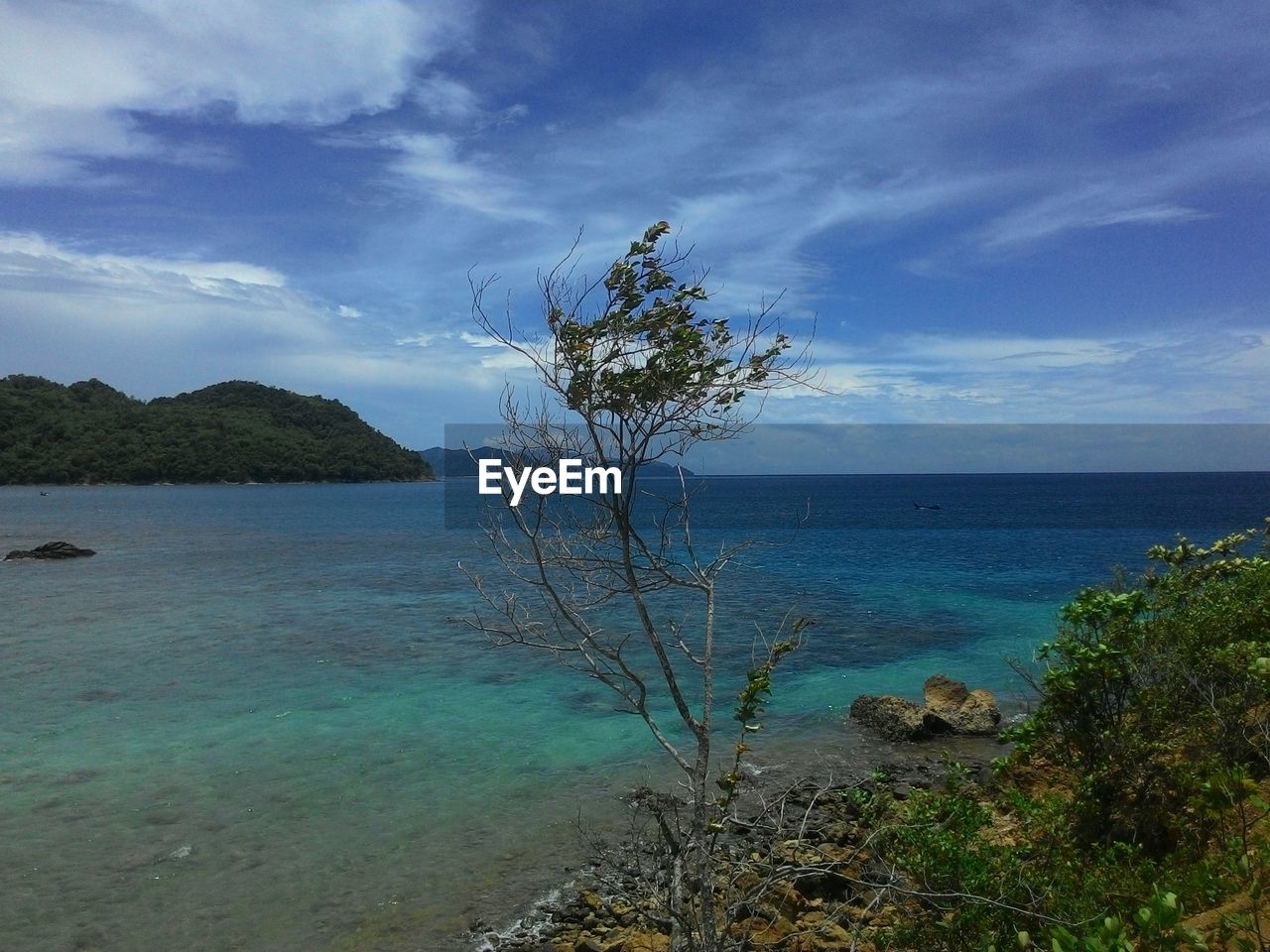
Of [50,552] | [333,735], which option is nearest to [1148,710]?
[333,735]

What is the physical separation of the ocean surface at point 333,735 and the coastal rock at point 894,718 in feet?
1.84

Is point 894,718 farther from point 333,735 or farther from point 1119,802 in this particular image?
point 333,735

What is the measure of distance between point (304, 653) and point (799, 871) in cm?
1815

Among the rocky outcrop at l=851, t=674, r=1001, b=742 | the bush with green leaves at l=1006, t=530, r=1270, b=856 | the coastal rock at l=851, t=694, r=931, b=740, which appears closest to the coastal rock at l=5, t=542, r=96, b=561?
the rocky outcrop at l=851, t=674, r=1001, b=742

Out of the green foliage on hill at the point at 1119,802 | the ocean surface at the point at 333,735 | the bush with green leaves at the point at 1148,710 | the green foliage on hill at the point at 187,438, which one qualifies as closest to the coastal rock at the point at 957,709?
the ocean surface at the point at 333,735

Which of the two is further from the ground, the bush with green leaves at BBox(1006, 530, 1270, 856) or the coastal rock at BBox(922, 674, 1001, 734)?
the bush with green leaves at BBox(1006, 530, 1270, 856)

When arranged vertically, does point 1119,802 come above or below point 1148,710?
below

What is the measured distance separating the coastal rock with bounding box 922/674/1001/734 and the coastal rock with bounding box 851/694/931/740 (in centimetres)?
26

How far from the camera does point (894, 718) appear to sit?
14.5 metres

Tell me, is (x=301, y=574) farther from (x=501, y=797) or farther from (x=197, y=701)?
(x=501, y=797)

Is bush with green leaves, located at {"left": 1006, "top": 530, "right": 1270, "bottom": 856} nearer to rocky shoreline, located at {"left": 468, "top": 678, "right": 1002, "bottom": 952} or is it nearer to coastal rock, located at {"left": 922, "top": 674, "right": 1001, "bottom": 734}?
rocky shoreline, located at {"left": 468, "top": 678, "right": 1002, "bottom": 952}

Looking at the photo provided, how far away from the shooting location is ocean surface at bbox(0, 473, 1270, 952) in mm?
9125

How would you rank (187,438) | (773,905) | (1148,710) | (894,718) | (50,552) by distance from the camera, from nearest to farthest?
(1148,710), (773,905), (894,718), (50,552), (187,438)

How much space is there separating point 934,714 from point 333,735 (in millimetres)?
10565
